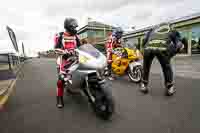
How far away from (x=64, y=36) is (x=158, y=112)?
2.57 m

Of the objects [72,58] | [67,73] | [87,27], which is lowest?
[67,73]

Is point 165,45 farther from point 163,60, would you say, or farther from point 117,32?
point 117,32

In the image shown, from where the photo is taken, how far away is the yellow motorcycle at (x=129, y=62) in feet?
14.8

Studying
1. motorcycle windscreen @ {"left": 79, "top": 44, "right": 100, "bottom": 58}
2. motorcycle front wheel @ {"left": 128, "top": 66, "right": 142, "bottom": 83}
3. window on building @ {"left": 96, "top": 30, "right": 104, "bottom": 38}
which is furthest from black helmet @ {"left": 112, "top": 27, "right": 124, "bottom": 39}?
window on building @ {"left": 96, "top": 30, "right": 104, "bottom": 38}

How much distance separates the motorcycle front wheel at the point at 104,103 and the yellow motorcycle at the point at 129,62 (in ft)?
8.33

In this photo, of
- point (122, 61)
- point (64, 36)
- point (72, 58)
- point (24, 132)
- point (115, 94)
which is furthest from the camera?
point (122, 61)

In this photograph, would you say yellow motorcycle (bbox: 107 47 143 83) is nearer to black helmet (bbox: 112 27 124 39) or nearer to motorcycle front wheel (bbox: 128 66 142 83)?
motorcycle front wheel (bbox: 128 66 142 83)

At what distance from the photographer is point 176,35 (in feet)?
10.1

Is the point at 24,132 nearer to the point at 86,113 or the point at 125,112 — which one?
the point at 86,113

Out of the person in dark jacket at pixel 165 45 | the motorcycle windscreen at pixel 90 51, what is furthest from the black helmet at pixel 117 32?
the motorcycle windscreen at pixel 90 51

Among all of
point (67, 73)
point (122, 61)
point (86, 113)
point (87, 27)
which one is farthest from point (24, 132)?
point (87, 27)

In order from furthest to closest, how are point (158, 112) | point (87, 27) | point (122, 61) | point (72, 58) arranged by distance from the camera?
point (87, 27) → point (122, 61) → point (72, 58) → point (158, 112)

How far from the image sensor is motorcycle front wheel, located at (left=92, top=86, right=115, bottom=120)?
2.18 m

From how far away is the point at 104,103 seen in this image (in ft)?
7.41
